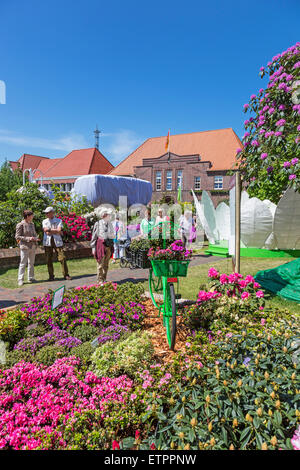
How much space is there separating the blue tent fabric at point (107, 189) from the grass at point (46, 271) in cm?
1198

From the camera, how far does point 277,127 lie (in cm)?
391

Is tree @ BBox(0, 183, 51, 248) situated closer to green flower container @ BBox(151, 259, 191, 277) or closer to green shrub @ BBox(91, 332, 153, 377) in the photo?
green flower container @ BBox(151, 259, 191, 277)

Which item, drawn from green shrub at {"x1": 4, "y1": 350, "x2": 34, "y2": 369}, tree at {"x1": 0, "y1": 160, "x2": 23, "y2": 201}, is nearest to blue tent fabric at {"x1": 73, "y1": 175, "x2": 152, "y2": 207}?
tree at {"x1": 0, "y1": 160, "x2": 23, "y2": 201}

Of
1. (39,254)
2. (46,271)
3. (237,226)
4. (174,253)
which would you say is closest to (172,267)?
(174,253)

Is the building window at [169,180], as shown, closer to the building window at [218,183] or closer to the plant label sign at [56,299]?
the building window at [218,183]

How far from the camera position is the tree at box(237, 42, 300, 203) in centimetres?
379

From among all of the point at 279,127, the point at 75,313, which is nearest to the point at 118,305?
the point at 75,313

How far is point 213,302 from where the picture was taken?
3.63 meters

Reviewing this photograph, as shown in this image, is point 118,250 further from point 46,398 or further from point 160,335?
point 46,398

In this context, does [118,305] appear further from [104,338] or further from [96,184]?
[96,184]

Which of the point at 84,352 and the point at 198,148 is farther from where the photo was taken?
the point at 198,148

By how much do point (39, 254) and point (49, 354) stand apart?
7244mm

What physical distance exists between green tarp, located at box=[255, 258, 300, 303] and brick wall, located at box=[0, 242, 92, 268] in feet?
22.5

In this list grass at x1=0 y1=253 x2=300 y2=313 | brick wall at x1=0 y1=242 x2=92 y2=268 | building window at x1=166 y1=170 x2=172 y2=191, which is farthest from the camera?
building window at x1=166 y1=170 x2=172 y2=191
